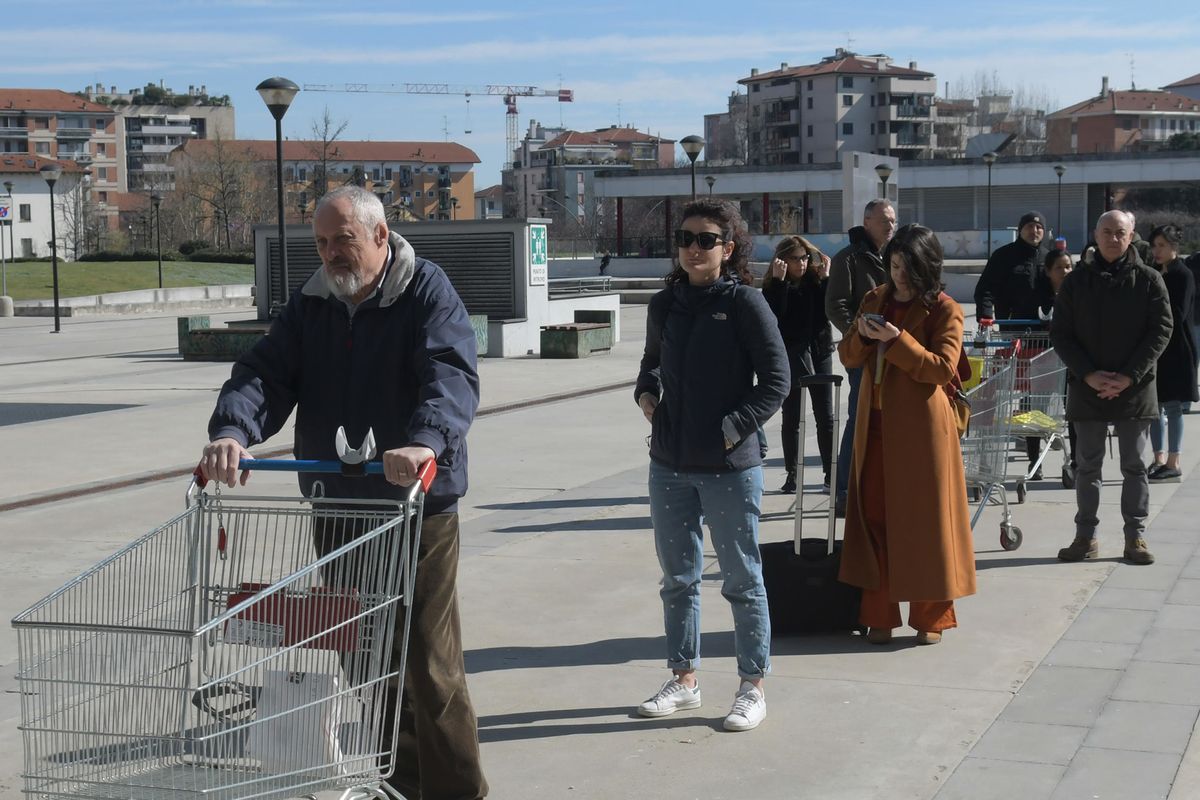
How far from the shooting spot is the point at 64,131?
16200cm

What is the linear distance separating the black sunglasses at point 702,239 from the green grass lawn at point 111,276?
4813 centimetres

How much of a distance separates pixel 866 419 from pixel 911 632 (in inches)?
41.3

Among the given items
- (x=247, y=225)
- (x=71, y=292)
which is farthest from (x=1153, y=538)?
(x=247, y=225)

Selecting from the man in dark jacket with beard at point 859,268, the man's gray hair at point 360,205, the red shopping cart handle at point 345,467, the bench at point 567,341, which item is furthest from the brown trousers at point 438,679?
the bench at point 567,341

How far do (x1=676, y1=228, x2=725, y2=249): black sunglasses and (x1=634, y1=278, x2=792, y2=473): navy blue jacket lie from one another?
15 cm

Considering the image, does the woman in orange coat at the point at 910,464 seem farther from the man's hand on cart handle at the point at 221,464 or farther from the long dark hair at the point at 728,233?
the man's hand on cart handle at the point at 221,464

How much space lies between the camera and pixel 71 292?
51.9m

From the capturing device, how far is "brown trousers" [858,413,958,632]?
629 centimetres

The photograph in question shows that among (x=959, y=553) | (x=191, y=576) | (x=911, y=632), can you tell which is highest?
(x=191, y=576)

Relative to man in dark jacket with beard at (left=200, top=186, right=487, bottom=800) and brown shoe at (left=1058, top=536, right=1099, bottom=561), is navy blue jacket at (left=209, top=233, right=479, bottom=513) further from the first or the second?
brown shoe at (left=1058, top=536, right=1099, bottom=561)

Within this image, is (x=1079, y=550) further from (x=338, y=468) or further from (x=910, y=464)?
(x=338, y=468)

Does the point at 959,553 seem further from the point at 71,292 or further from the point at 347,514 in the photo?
the point at 71,292

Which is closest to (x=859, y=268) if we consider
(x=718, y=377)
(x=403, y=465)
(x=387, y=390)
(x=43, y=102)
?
(x=718, y=377)

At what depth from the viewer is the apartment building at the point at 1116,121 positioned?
502ft
